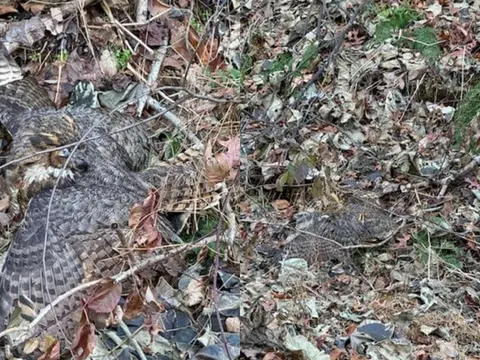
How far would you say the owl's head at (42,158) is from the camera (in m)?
2.91

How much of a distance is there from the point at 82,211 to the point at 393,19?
1.78 metres

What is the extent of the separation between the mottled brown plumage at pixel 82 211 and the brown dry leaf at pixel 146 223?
0.09m

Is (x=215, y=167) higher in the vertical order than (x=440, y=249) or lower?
higher

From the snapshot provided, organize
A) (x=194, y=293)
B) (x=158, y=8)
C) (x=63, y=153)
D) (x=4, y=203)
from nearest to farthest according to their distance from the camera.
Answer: (x=194, y=293) → (x=63, y=153) → (x=4, y=203) → (x=158, y=8)

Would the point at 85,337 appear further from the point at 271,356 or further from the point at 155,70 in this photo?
the point at 155,70

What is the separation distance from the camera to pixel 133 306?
2406 millimetres

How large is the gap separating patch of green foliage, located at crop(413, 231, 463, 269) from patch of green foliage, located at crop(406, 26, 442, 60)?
1.03 meters

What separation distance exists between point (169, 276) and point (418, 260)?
86 centimetres

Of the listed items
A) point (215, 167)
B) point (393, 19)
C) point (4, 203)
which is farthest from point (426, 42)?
point (4, 203)

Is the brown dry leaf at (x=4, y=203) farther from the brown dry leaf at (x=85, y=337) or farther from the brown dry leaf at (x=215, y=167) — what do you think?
the brown dry leaf at (x=85, y=337)

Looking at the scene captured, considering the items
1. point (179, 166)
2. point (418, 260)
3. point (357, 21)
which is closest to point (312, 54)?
point (357, 21)

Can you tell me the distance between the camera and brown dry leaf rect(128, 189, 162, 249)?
2607mm

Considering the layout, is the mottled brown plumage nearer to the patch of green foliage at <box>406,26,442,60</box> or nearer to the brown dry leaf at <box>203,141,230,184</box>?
the brown dry leaf at <box>203,141,230,184</box>

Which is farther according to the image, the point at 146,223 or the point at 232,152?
the point at 232,152
